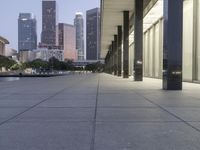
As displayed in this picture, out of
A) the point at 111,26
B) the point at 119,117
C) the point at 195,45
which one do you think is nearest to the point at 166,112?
the point at 119,117

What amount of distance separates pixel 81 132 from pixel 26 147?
1.52m

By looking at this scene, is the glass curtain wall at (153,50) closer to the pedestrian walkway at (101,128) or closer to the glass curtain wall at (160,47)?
the glass curtain wall at (160,47)

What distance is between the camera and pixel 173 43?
2047 centimetres

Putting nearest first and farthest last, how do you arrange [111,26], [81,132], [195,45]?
[81,132]
[195,45]
[111,26]

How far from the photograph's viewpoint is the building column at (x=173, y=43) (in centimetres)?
2038

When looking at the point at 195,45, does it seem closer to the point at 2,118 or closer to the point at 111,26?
the point at 2,118

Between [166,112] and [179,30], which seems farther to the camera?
[179,30]

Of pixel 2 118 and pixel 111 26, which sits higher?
pixel 111 26

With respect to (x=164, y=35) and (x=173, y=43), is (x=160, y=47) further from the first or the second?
(x=173, y=43)

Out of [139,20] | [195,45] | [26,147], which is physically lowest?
[26,147]

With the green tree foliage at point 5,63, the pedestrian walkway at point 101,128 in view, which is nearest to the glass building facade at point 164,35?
the pedestrian walkway at point 101,128

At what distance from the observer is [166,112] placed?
35.7 ft

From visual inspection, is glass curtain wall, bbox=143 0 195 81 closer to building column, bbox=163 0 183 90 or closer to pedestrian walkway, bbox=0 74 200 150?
building column, bbox=163 0 183 90

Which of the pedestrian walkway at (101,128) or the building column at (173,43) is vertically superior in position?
the building column at (173,43)
